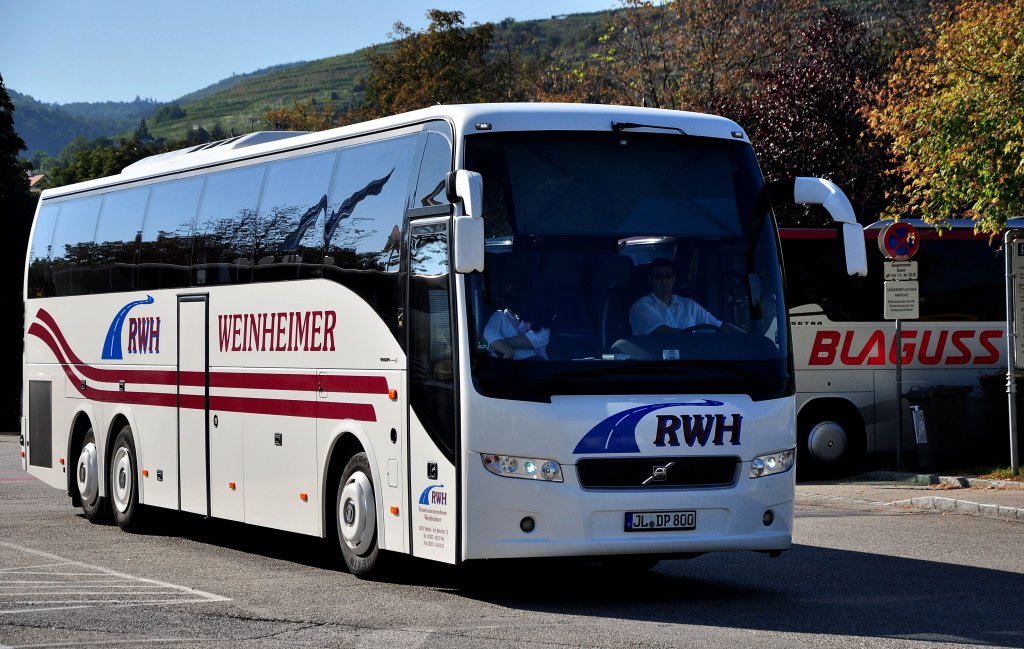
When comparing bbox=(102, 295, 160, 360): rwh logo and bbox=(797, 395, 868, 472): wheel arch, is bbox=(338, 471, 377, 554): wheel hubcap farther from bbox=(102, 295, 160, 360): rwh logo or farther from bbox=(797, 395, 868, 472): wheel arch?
bbox=(797, 395, 868, 472): wheel arch

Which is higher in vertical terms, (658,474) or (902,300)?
(902,300)

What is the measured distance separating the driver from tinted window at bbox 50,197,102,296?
28.8 feet

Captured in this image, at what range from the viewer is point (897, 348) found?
21312 mm

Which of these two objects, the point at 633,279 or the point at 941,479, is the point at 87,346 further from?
the point at 941,479

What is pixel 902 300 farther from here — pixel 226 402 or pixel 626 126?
pixel 626 126

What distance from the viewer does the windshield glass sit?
10320 mm

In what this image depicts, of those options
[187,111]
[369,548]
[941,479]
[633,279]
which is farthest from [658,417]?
[187,111]

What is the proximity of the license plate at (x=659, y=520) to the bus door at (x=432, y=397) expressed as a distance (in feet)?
3.75

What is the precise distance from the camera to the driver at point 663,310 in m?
10.5

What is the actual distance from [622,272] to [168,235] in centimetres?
Result: 650

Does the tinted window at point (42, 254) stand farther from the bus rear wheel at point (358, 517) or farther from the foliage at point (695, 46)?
the foliage at point (695, 46)

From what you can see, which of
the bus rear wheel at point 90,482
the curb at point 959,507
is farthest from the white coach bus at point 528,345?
the curb at point 959,507

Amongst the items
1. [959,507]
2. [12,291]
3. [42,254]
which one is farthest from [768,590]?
[12,291]

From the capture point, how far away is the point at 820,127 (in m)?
36.5
